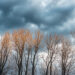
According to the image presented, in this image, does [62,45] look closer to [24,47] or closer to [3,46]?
[24,47]

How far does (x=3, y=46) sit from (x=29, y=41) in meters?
5.71

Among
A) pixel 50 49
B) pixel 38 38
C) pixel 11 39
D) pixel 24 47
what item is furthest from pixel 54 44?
pixel 11 39

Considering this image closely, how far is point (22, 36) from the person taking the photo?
32156 mm

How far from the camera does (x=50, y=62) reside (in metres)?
34.1

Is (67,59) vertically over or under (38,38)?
under

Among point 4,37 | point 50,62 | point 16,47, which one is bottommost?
point 50,62

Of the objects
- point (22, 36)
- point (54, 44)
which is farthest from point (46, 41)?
point (22, 36)

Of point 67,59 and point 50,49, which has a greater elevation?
point 50,49

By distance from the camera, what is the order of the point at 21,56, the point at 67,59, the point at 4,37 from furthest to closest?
the point at 67,59 → the point at 4,37 → the point at 21,56

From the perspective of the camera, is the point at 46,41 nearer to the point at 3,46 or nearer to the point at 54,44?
the point at 54,44

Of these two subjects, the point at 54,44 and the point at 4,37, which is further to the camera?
the point at 54,44

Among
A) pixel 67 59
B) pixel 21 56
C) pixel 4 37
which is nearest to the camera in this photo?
pixel 21 56

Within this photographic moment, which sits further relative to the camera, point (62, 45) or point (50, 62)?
point (62, 45)

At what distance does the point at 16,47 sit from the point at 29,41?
3383 millimetres
